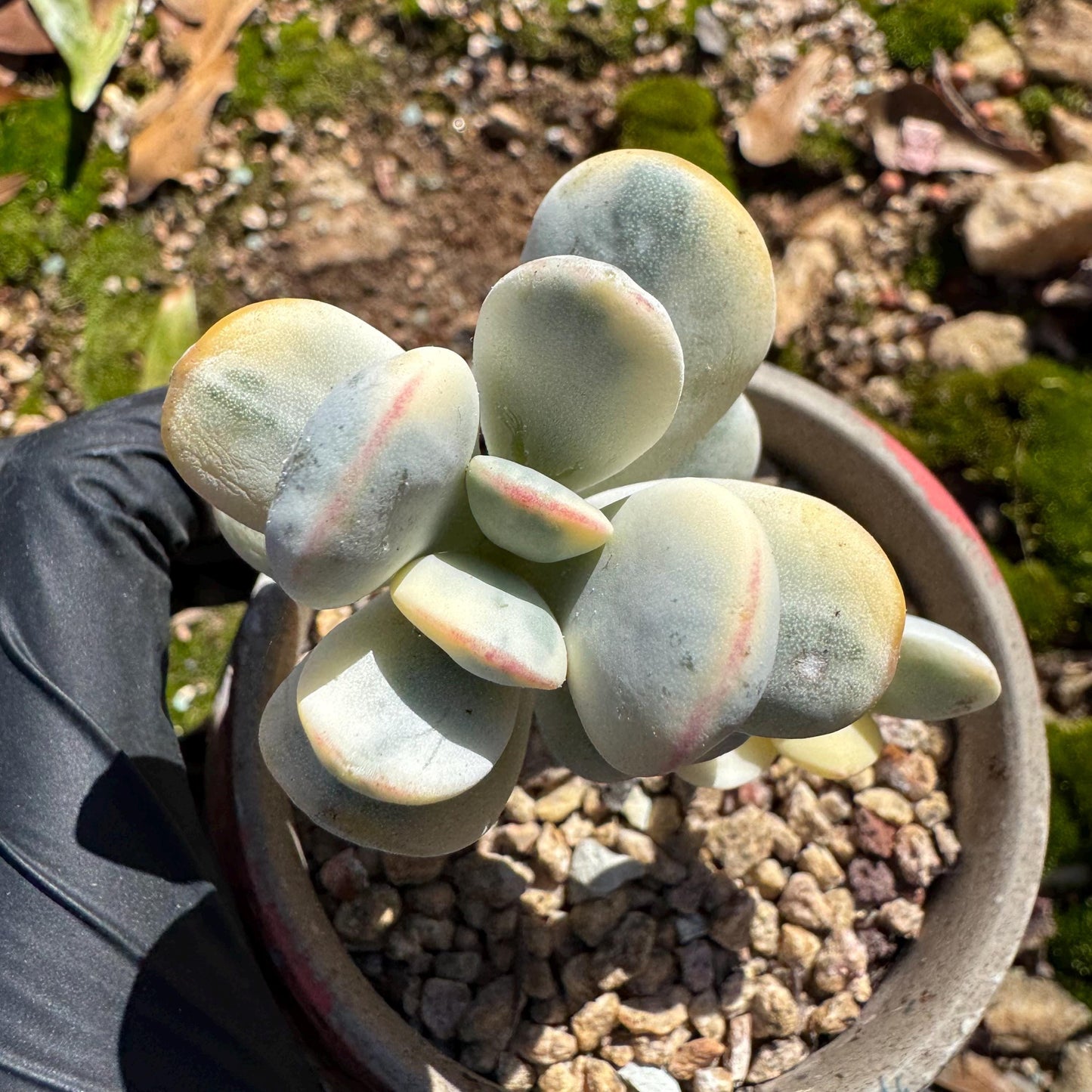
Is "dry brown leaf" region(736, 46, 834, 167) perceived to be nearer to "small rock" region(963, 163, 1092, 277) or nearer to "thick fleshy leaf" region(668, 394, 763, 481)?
"small rock" region(963, 163, 1092, 277)

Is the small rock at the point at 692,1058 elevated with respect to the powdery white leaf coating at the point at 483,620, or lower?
lower

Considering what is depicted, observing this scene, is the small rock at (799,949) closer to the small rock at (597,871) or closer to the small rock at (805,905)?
the small rock at (805,905)

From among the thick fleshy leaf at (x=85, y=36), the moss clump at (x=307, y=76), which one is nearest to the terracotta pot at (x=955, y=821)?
the moss clump at (x=307, y=76)

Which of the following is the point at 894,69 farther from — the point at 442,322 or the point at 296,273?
the point at 296,273

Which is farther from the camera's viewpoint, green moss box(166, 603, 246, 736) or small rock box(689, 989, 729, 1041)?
green moss box(166, 603, 246, 736)

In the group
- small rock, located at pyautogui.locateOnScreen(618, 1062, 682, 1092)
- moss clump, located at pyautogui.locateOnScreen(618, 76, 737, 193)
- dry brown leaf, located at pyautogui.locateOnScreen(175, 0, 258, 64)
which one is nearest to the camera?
small rock, located at pyautogui.locateOnScreen(618, 1062, 682, 1092)

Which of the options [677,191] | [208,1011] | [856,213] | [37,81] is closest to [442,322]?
[856,213]

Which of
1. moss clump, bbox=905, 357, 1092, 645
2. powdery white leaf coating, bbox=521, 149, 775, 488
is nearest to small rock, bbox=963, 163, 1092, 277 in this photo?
moss clump, bbox=905, 357, 1092, 645
